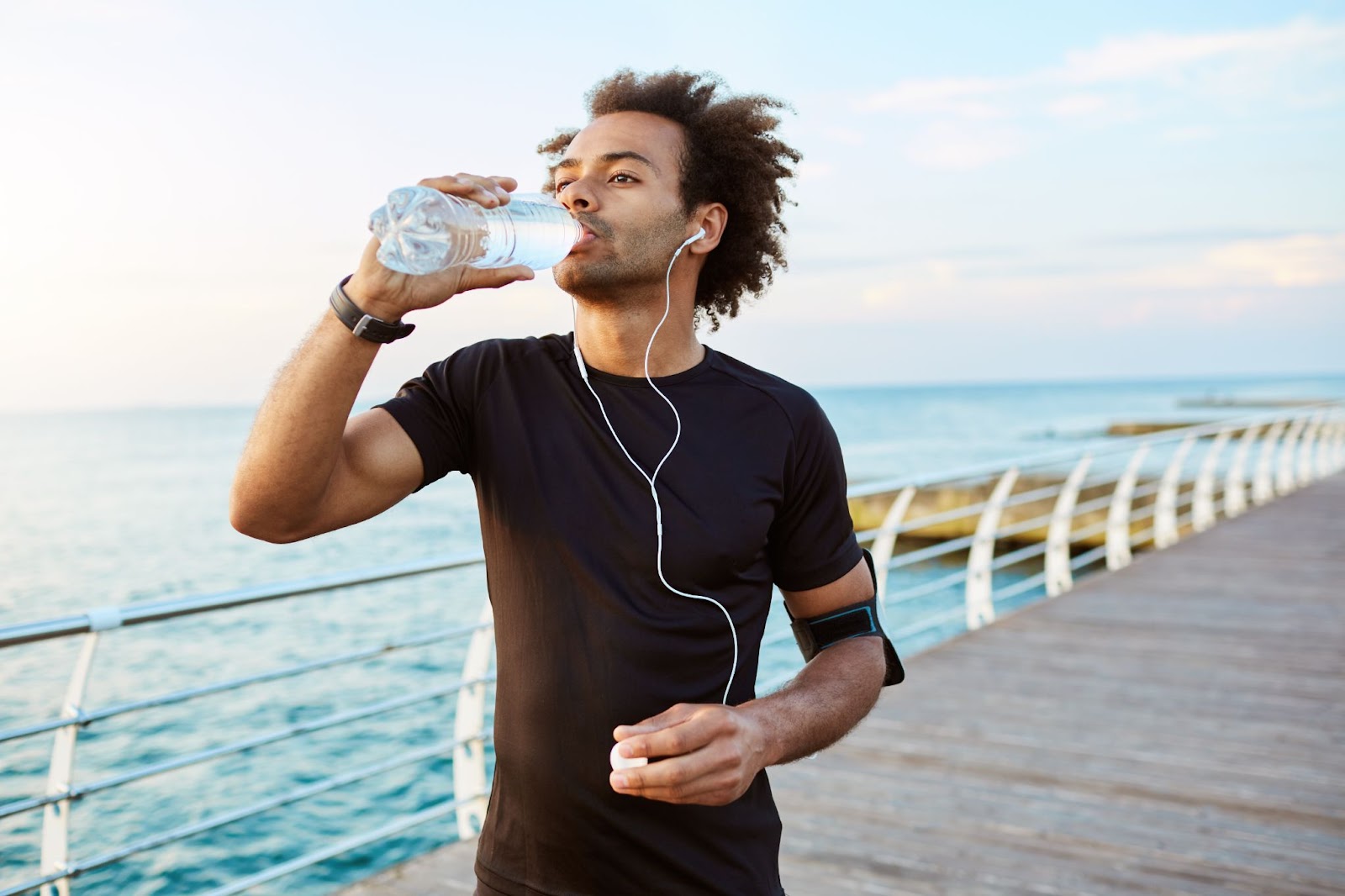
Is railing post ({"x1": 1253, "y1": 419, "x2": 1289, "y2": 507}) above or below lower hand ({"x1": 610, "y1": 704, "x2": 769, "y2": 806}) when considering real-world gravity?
below

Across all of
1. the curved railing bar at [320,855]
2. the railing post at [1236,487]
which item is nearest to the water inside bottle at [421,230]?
the curved railing bar at [320,855]

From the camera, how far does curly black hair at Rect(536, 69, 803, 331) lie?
1.52 meters

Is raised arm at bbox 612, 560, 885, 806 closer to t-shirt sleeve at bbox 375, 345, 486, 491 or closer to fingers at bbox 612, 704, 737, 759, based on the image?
fingers at bbox 612, 704, 737, 759

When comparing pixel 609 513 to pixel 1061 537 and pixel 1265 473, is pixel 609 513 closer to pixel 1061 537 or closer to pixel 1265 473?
pixel 1061 537

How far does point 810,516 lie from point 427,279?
562 millimetres

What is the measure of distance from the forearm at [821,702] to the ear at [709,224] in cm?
55

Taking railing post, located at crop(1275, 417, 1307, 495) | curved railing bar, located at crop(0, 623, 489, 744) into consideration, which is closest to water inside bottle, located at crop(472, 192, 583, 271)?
curved railing bar, located at crop(0, 623, 489, 744)

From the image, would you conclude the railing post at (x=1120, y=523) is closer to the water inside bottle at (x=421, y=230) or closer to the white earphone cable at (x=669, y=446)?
the white earphone cable at (x=669, y=446)

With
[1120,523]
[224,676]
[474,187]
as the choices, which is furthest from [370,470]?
[224,676]

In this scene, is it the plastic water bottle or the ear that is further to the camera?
the ear

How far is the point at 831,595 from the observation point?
1.35 m

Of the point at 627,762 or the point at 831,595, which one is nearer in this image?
the point at 627,762

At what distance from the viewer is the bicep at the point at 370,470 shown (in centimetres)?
111

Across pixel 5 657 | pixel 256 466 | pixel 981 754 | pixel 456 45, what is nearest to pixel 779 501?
pixel 256 466
